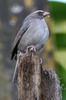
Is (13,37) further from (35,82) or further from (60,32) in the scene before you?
(35,82)

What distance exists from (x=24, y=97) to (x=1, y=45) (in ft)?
14.3

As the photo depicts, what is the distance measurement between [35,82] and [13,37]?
4.42 metres

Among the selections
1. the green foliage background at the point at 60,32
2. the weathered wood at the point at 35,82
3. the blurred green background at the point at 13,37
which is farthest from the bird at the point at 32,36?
the green foliage background at the point at 60,32

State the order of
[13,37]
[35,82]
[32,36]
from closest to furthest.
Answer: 1. [35,82]
2. [32,36]
3. [13,37]

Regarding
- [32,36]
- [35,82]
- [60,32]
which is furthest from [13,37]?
[35,82]

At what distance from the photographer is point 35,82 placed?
7934 mm

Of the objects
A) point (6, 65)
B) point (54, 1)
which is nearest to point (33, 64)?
point (6, 65)

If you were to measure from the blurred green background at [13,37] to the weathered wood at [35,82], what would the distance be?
2991mm

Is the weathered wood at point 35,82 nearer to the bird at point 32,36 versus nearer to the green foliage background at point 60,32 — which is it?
the bird at point 32,36

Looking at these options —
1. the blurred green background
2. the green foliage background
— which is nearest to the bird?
the blurred green background

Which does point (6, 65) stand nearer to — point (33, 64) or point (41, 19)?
point (41, 19)

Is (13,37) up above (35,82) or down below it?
above

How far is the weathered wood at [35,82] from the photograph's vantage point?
7.88m

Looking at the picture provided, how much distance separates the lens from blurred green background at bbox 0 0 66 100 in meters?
11.9
